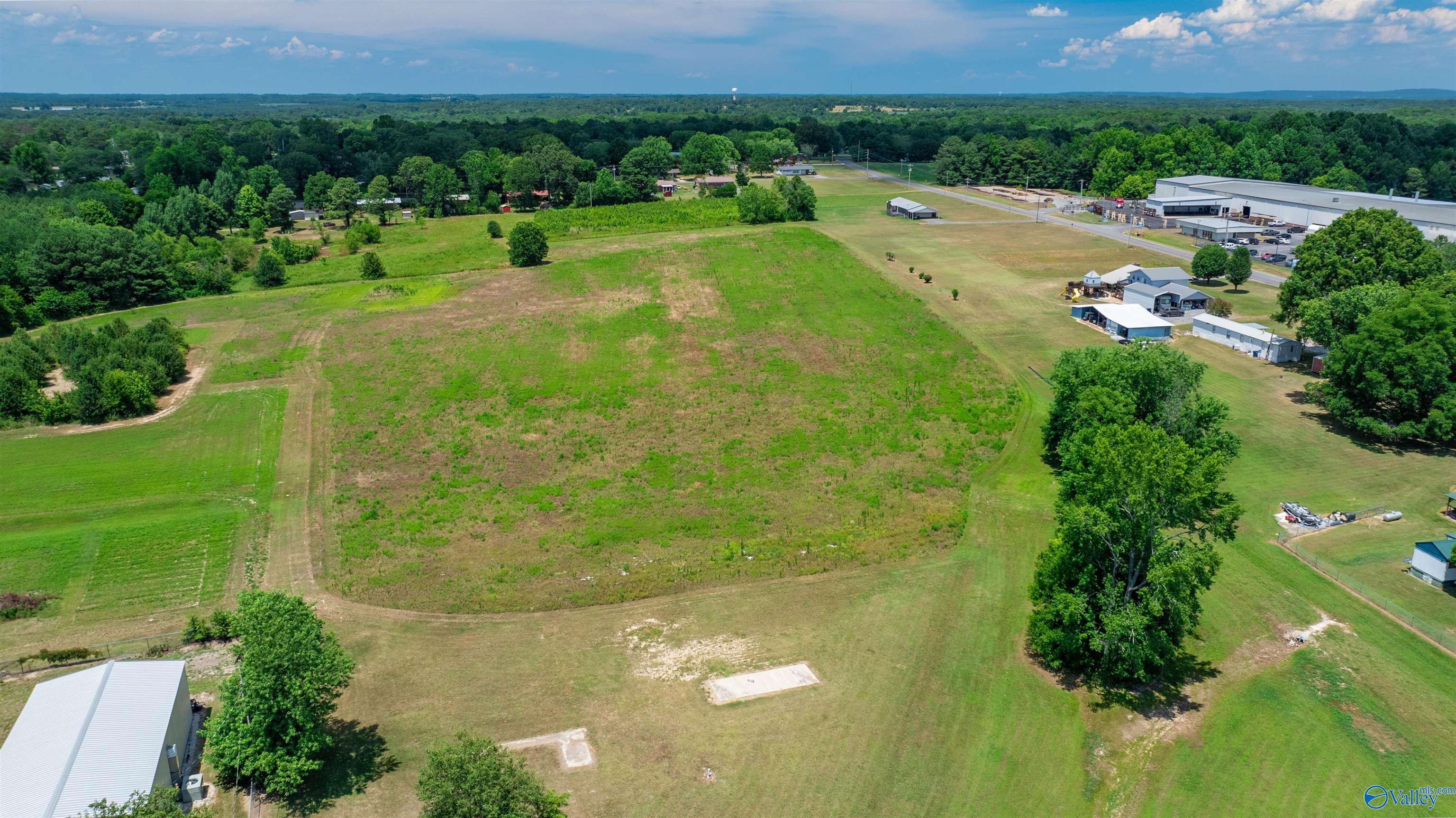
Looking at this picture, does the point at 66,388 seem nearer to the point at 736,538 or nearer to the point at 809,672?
the point at 736,538

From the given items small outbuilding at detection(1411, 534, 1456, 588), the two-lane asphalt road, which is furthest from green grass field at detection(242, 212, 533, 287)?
small outbuilding at detection(1411, 534, 1456, 588)

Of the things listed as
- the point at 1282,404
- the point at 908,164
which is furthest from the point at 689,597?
the point at 908,164

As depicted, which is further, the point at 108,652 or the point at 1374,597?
the point at 1374,597

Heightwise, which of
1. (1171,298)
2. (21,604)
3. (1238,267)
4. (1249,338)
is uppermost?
(1238,267)

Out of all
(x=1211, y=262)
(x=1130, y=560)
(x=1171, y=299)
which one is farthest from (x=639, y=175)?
(x=1130, y=560)

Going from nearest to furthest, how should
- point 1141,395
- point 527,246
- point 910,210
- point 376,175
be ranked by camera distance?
point 1141,395 < point 527,246 < point 910,210 < point 376,175

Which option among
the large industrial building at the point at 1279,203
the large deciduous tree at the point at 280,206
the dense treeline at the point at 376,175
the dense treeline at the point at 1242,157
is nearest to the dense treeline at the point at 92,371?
the dense treeline at the point at 376,175

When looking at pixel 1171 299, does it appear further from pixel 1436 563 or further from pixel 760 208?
pixel 760 208
